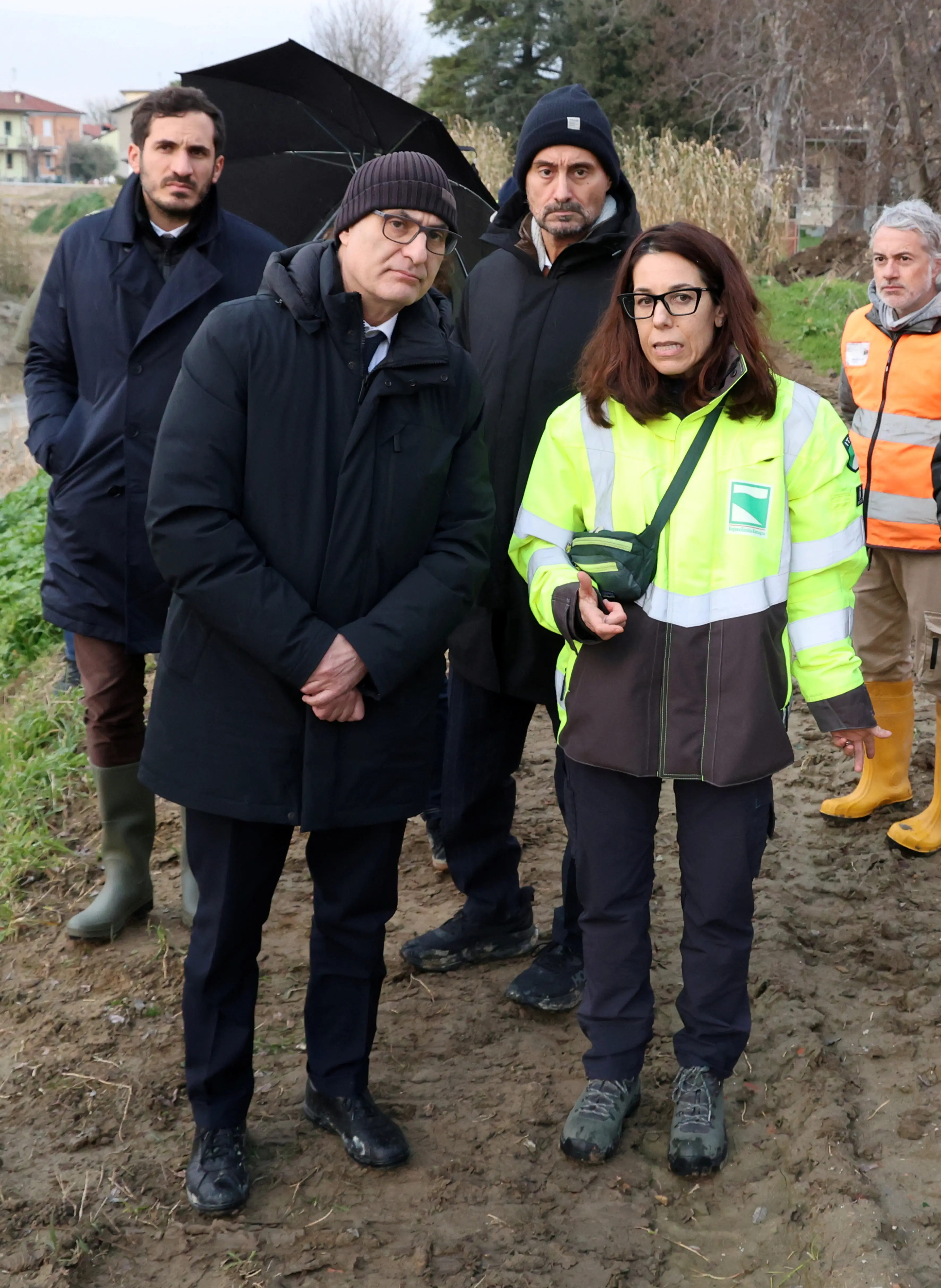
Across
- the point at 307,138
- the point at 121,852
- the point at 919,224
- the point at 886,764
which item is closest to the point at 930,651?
the point at 886,764

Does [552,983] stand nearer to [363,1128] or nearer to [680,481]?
[363,1128]

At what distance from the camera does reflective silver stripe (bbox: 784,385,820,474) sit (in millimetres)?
2736

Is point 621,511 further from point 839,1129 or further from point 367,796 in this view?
point 839,1129

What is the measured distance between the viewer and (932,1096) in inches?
128

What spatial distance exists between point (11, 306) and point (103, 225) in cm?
2625

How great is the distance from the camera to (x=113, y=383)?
11.6 ft

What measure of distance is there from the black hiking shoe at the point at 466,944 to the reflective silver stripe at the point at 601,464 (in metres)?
1.61

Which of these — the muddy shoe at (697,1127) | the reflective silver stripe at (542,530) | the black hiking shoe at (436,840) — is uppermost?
the reflective silver stripe at (542,530)

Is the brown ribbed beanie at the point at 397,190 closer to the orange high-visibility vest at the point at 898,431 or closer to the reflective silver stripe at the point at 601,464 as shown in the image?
the reflective silver stripe at the point at 601,464

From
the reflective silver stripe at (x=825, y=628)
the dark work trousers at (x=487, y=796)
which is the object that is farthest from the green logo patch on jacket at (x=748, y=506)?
the dark work trousers at (x=487, y=796)

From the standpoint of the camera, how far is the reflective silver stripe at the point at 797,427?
274 centimetres

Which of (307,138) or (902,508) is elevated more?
(307,138)

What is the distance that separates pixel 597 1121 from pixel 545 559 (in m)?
1.36

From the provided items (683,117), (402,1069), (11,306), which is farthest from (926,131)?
(11,306)
